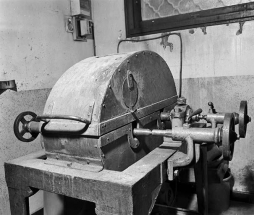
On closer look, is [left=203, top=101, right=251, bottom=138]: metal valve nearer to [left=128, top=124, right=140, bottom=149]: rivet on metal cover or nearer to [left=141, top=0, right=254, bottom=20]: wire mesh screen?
[left=128, top=124, right=140, bottom=149]: rivet on metal cover

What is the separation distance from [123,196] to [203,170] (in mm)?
882

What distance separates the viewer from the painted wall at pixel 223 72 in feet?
6.81

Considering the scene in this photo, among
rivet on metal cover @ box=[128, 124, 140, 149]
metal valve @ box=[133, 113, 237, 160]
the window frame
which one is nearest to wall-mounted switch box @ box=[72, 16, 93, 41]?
the window frame

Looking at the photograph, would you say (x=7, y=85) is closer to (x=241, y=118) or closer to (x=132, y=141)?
(x=132, y=141)

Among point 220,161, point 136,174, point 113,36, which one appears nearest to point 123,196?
point 136,174

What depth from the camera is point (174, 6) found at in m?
2.32

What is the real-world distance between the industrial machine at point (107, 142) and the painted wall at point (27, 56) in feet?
1.65

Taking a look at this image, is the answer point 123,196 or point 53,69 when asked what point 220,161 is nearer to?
point 123,196

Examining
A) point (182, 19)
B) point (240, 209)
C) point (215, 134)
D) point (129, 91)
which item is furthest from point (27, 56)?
point (240, 209)

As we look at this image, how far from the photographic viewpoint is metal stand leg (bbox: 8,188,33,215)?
1294mm

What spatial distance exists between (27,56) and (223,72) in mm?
1643

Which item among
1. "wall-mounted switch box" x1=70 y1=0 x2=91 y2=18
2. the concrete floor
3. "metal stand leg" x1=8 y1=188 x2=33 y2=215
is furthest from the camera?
"wall-mounted switch box" x1=70 y1=0 x2=91 y2=18

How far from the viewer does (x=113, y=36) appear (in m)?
2.64

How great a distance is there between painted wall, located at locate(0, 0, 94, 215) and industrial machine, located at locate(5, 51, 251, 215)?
0.50m
